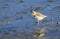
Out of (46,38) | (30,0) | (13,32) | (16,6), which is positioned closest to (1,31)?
(13,32)

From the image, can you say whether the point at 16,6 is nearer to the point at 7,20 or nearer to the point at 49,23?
the point at 7,20

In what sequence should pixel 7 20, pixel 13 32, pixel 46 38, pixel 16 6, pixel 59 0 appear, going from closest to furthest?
pixel 46 38, pixel 13 32, pixel 7 20, pixel 16 6, pixel 59 0

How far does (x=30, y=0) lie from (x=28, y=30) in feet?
15.6

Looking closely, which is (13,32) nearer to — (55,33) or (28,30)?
(28,30)

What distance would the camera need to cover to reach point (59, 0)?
14.7 metres

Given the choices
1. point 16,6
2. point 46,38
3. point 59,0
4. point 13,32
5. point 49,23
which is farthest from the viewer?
point 59,0

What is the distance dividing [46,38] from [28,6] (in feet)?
15.4

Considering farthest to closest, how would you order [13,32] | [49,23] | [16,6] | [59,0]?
1. [59,0]
2. [16,6]
3. [49,23]
4. [13,32]

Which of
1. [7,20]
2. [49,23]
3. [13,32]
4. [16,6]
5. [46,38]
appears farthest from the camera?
[16,6]

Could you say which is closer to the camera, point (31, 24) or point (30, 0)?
point (31, 24)

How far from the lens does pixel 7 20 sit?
11867mm

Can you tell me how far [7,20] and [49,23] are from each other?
1.80 m

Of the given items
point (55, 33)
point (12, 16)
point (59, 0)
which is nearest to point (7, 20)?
point (12, 16)

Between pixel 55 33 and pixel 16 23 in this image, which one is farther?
pixel 16 23
